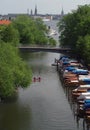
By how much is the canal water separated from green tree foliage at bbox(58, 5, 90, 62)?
13763 mm

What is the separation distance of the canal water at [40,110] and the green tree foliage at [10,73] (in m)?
1.47

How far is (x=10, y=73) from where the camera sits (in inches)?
1586

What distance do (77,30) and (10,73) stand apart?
117 feet

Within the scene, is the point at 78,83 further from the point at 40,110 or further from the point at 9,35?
the point at 9,35

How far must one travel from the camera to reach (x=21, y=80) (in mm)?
43000

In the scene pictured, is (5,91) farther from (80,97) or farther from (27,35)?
(27,35)

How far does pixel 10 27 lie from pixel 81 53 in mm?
18379

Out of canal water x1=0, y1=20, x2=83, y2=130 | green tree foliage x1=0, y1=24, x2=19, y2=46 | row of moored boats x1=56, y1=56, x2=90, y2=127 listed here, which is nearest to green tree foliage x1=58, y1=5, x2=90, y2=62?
row of moored boats x1=56, y1=56, x2=90, y2=127

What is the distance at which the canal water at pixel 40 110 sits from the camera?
3644 cm

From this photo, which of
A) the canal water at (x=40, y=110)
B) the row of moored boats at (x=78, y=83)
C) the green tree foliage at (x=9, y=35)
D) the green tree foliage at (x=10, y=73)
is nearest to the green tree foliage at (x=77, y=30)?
the row of moored boats at (x=78, y=83)

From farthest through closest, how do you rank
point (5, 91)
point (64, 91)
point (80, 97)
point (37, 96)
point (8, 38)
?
1. point (8, 38)
2. point (64, 91)
3. point (37, 96)
4. point (80, 97)
5. point (5, 91)

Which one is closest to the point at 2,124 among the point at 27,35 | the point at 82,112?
the point at 82,112

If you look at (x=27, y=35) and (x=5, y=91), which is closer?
(x=5, y=91)

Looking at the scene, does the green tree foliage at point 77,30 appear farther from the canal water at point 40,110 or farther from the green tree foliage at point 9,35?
the canal water at point 40,110
